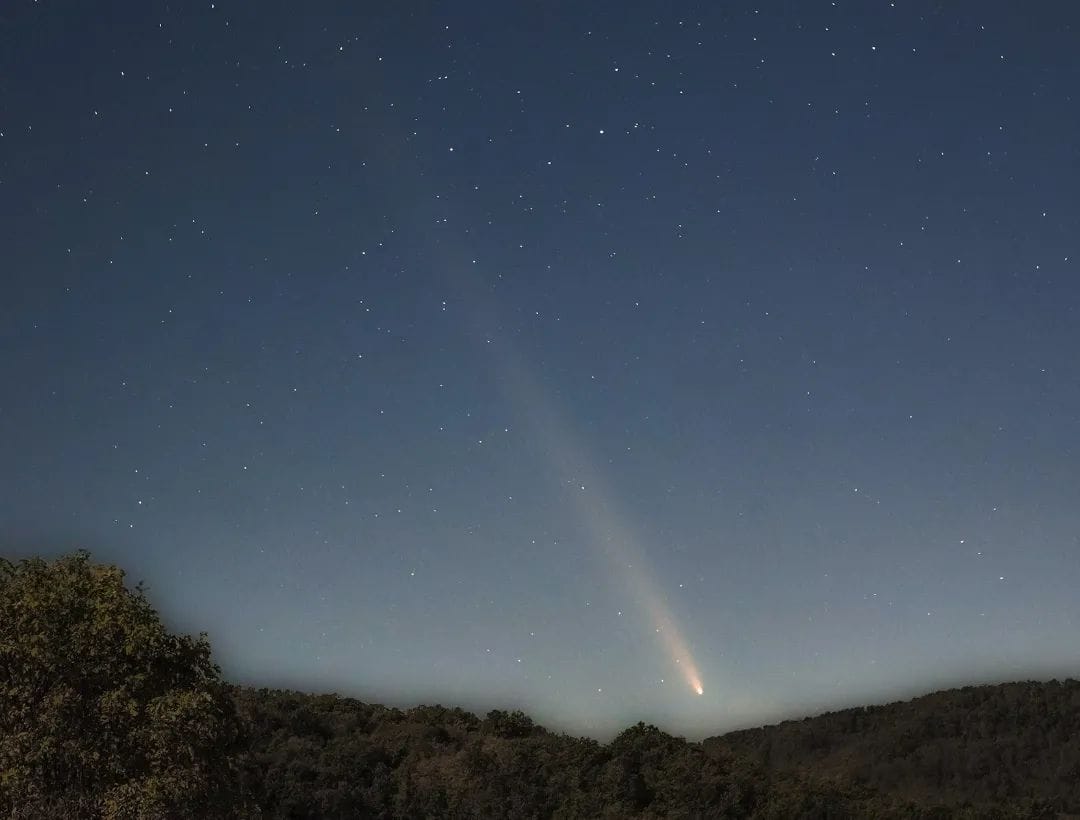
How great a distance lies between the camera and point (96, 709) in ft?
97.8

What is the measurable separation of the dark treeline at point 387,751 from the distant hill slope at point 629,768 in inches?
5.4

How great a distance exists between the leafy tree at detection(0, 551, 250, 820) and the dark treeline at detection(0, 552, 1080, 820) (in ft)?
0.14

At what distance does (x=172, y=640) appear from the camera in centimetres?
3162

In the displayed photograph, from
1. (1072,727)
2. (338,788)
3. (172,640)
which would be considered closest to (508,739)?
(338,788)

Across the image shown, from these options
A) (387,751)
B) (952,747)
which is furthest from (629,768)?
(952,747)

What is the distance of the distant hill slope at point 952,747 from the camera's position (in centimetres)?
8238

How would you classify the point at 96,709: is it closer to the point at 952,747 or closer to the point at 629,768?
the point at 629,768

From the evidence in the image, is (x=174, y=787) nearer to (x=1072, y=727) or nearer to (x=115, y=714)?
(x=115, y=714)

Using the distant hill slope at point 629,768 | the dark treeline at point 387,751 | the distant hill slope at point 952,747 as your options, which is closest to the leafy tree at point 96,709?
the dark treeline at point 387,751

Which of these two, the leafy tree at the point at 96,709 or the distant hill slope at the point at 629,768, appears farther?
the distant hill slope at the point at 629,768

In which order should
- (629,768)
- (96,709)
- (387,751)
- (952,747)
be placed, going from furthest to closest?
(952,747) < (387,751) < (629,768) < (96,709)

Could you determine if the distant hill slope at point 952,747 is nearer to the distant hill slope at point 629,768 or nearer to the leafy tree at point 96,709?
the distant hill slope at point 629,768

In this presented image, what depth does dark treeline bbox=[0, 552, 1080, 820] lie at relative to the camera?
29.4m

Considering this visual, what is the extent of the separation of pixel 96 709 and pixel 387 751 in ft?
156
